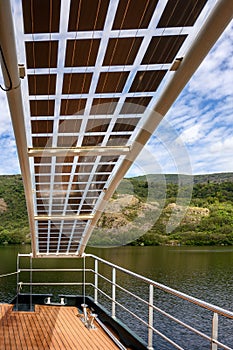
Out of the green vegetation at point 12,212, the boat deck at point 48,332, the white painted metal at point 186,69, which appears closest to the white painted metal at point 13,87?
the white painted metal at point 186,69

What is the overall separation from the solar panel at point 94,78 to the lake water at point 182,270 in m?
9.00

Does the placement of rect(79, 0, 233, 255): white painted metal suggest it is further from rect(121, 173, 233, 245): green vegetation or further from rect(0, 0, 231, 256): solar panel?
rect(121, 173, 233, 245): green vegetation

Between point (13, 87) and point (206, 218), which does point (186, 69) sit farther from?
point (206, 218)

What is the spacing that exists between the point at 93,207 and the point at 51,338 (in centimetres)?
218

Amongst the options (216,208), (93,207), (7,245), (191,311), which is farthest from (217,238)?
(93,207)

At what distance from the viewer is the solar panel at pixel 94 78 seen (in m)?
2.36

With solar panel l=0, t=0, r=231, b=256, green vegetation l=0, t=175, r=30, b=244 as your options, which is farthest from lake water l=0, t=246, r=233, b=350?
solar panel l=0, t=0, r=231, b=256

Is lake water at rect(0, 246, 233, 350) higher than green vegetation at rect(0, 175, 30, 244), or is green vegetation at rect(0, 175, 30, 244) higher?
green vegetation at rect(0, 175, 30, 244)

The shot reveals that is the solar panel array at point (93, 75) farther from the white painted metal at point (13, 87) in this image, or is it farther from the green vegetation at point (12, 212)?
the green vegetation at point (12, 212)

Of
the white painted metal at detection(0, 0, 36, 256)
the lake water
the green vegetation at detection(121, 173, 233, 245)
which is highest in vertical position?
the white painted metal at detection(0, 0, 36, 256)

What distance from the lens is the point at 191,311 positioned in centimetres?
1655

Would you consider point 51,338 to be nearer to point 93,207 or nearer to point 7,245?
point 93,207

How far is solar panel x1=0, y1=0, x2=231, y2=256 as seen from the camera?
236cm

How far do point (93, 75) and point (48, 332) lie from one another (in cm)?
292
